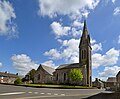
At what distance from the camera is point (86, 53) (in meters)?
82.8

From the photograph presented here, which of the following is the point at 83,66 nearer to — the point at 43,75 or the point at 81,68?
the point at 81,68

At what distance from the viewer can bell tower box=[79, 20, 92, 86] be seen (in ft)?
266

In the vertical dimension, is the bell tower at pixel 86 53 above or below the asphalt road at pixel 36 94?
above

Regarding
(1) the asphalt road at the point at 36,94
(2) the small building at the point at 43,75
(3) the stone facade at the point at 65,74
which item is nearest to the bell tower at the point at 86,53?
(3) the stone facade at the point at 65,74

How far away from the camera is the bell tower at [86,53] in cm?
8119

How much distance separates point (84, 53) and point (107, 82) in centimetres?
4878

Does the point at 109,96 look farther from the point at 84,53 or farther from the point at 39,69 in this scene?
the point at 39,69

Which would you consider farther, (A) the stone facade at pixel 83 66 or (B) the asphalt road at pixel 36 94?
(A) the stone facade at pixel 83 66

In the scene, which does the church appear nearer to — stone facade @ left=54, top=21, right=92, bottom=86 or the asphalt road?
stone facade @ left=54, top=21, right=92, bottom=86

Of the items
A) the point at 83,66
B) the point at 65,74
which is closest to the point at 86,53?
the point at 83,66

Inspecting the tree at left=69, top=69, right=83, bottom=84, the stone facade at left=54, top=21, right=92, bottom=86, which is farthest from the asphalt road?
the stone facade at left=54, top=21, right=92, bottom=86

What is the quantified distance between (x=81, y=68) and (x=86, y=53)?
25.6ft

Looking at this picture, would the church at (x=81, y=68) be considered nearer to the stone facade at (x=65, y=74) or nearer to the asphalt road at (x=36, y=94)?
the stone facade at (x=65, y=74)

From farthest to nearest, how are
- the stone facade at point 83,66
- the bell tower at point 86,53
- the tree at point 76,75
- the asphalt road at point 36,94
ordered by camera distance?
the bell tower at point 86,53, the stone facade at point 83,66, the tree at point 76,75, the asphalt road at point 36,94
